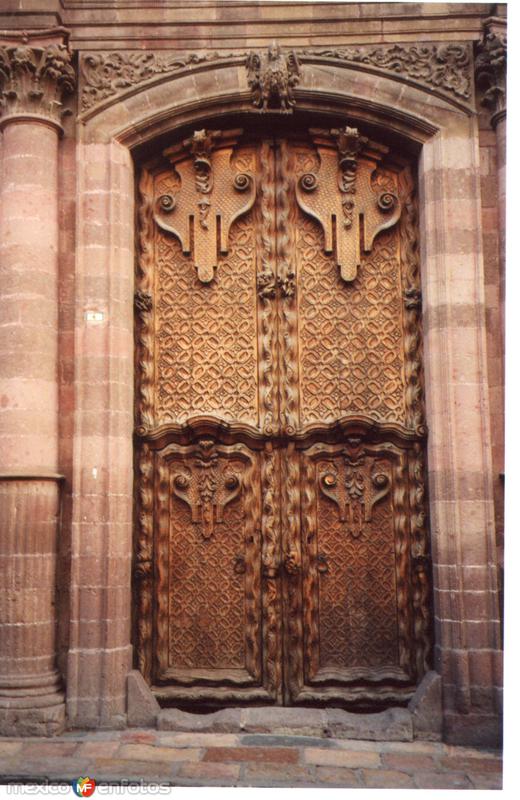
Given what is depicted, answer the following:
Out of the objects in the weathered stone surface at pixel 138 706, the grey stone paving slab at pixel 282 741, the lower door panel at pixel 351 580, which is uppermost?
the lower door panel at pixel 351 580

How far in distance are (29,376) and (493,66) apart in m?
4.01

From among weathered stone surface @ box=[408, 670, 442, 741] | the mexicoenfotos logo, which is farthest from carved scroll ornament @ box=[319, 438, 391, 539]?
the mexicoenfotos logo

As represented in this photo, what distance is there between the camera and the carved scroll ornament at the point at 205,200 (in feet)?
19.8

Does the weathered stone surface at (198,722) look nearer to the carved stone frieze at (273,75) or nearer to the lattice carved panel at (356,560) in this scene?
the lattice carved panel at (356,560)

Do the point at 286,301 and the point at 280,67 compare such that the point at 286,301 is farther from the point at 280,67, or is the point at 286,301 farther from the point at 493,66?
the point at 493,66

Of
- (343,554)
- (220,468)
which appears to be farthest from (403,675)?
(220,468)

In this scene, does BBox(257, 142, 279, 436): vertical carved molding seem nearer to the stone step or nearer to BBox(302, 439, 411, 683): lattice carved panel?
BBox(302, 439, 411, 683): lattice carved panel

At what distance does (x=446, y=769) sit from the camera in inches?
189

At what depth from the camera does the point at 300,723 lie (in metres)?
5.39

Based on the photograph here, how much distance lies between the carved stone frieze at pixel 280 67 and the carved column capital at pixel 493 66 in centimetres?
10

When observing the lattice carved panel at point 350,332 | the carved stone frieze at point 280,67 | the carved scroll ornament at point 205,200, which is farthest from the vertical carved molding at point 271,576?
the carved stone frieze at point 280,67

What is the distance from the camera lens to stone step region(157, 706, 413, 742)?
5312 millimetres

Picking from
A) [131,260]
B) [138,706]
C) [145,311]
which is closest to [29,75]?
Answer: [131,260]

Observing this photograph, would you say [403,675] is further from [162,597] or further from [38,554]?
[38,554]
